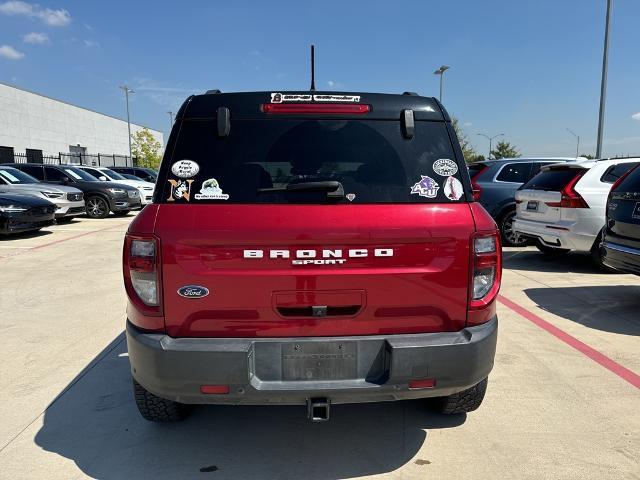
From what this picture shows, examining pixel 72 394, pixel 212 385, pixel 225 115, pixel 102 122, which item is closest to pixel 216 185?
pixel 225 115

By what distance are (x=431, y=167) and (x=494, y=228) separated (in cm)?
45

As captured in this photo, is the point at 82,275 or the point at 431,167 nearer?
the point at 431,167

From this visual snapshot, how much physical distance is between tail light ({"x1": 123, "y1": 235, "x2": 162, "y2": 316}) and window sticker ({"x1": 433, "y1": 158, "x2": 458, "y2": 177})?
1.47 metres

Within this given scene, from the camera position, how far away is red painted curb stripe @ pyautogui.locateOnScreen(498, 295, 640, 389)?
373 cm

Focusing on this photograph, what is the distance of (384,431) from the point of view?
117 inches

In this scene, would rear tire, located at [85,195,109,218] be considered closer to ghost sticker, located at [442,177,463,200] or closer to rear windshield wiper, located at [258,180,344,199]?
rear windshield wiper, located at [258,180,344,199]

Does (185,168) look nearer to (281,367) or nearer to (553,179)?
(281,367)

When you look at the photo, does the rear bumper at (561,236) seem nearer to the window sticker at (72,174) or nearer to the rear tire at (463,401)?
the rear tire at (463,401)

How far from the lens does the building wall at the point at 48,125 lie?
128 feet

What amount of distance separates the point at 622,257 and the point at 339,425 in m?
3.97

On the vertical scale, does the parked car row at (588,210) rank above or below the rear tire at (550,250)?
above

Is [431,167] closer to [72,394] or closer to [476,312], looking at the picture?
[476,312]

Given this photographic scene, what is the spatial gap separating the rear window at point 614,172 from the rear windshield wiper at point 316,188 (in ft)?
20.7

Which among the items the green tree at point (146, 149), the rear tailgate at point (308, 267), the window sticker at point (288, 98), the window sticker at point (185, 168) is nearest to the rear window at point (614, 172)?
the rear tailgate at point (308, 267)
